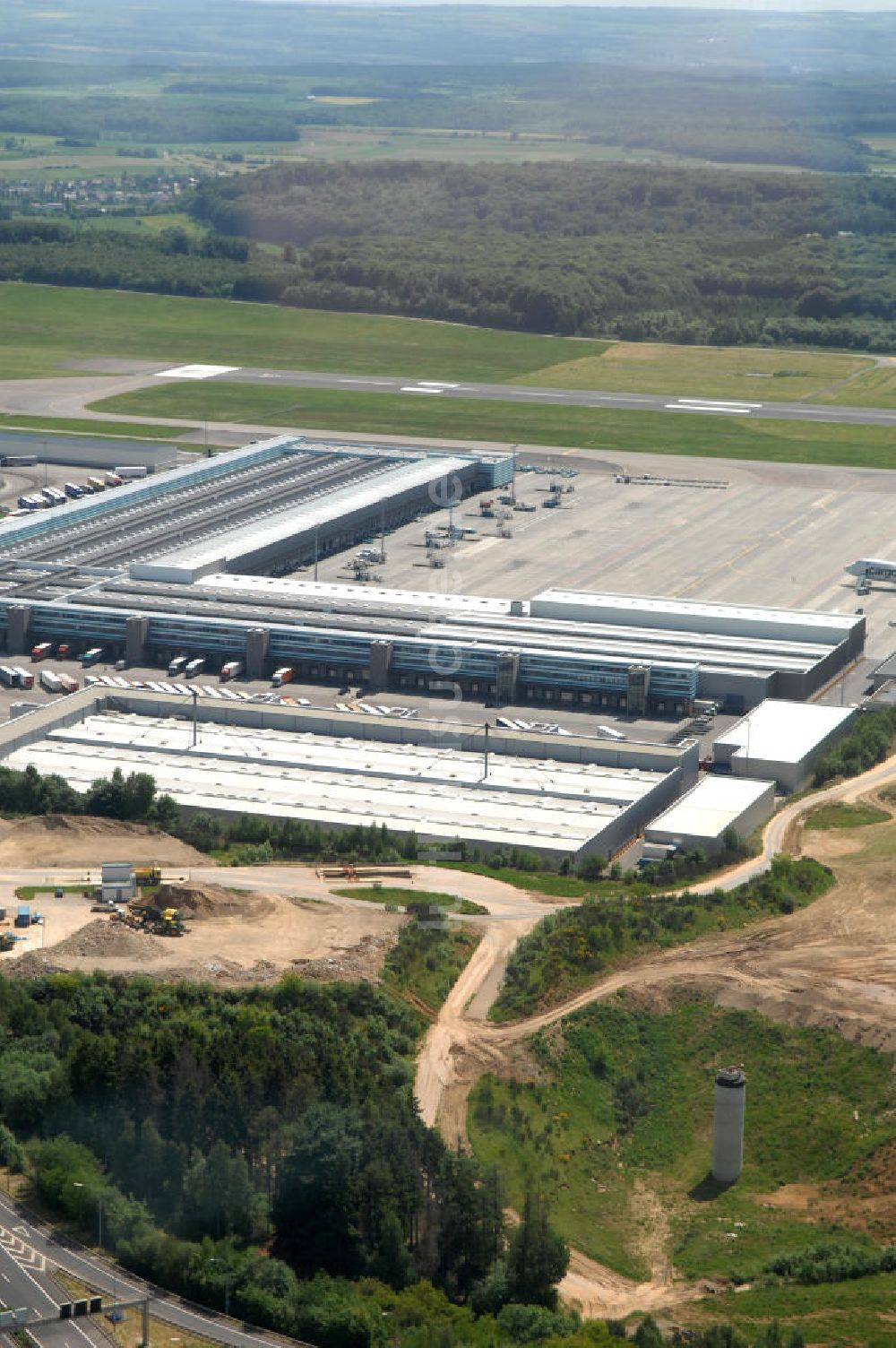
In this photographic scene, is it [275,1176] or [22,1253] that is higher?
[22,1253]

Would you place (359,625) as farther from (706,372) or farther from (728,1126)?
(706,372)

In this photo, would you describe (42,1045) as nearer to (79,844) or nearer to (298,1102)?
(298,1102)

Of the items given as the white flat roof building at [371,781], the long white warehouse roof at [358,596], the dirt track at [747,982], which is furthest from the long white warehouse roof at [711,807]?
the long white warehouse roof at [358,596]

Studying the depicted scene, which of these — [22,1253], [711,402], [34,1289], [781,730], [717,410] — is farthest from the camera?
[711,402]

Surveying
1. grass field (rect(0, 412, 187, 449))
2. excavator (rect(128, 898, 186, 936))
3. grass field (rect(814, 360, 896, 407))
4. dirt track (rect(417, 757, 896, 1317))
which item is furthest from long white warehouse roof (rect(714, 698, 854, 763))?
grass field (rect(814, 360, 896, 407))

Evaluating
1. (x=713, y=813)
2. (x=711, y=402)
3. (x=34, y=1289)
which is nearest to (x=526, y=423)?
(x=711, y=402)

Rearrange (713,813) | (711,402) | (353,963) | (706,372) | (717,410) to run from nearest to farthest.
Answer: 1. (353,963)
2. (713,813)
3. (717,410)
4. (711,402)
5. (706,372)

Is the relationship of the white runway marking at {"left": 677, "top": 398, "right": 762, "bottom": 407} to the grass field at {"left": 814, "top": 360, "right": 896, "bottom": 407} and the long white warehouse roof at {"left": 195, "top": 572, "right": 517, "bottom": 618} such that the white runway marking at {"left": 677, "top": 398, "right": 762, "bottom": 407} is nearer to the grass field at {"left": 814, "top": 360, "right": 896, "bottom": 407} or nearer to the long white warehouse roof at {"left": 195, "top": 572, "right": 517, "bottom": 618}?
the grass field at {"left": 814, "top": 360, "right": 896, "bottom": 407}
